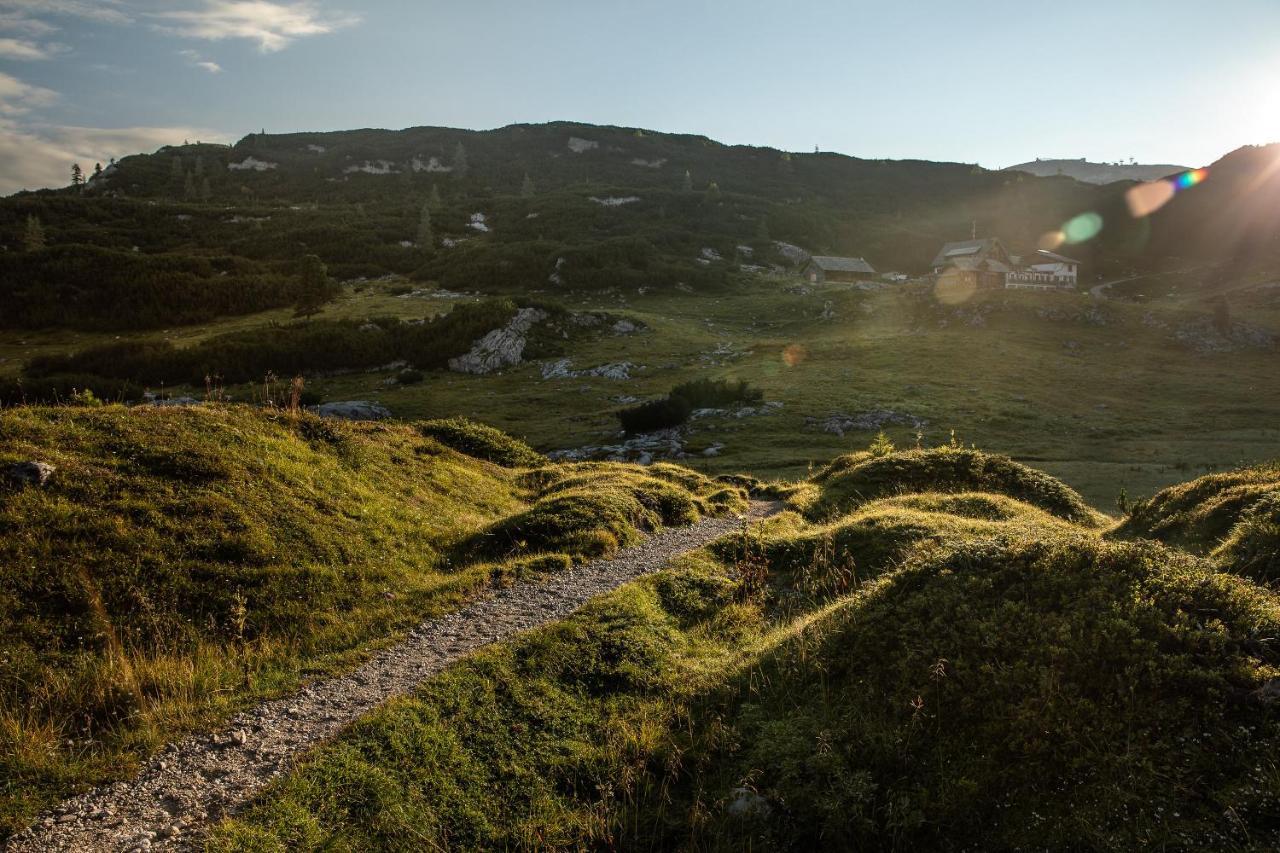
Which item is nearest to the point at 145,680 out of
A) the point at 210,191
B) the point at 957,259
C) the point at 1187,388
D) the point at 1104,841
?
the point at 1104,841

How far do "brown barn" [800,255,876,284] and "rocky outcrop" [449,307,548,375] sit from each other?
6664cm

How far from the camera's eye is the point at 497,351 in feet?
232

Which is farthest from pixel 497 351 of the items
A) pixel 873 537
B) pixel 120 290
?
pixel 873 537

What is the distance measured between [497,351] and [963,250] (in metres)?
107

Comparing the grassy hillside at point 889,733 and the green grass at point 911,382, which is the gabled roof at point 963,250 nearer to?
the green grass at point 911,382

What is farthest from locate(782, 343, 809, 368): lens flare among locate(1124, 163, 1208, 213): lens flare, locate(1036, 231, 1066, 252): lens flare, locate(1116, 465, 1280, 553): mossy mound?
locate(1124, 163, 1208, 213): lens flare

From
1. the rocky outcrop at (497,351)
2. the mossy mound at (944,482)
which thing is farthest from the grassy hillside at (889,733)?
the rocky outcrop at (497,351)

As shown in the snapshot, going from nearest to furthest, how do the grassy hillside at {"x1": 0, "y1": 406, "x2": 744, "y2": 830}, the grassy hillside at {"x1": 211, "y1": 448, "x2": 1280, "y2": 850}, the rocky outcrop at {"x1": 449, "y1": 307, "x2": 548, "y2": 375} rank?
the grassy hillside at {"x1": 211, "y1": 448, "x2": 1280, "y2": 850}
the grassy hillside at {"x1": 0, "y1": 406, "x2": 744, "y2": 830}
the rocky outcrop at {"x1": 449, "y1": 307, "x2": 548, "y2": 375}

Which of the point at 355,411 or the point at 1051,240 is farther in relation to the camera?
the point at 1051,240

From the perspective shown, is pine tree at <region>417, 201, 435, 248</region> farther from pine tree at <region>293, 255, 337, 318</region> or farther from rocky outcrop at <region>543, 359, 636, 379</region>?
rocky outcrop at <region>543, 359, 636, 379</region>

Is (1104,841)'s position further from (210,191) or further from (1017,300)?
(210,191)

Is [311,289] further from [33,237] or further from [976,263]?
[976,263]

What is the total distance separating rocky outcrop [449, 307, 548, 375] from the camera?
69188 millimetres

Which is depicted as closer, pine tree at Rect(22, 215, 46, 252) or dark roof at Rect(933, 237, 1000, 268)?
pine tree at Rect(22, 215, 46, 252)
